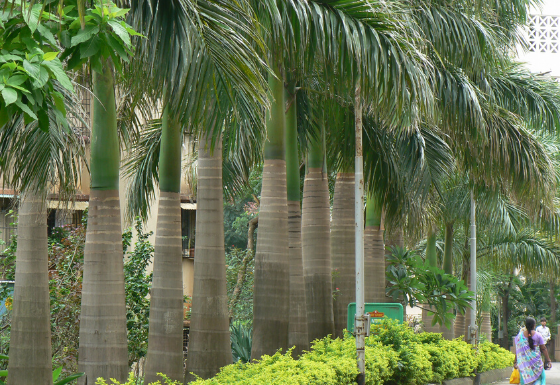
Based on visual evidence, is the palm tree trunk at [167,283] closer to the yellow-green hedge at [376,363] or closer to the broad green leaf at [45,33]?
the yellow-green hedge at [376,363]

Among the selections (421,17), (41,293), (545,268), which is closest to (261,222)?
(41,293)

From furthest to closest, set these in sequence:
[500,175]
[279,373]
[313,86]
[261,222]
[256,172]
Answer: [256,172] → [500,175] → [313,86] → [261,222] → [279,373]

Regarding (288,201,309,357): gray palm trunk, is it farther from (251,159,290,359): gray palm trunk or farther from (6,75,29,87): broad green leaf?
(6,75,29,87): broad green leaf

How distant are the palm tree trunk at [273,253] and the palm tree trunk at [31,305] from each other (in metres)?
3.55

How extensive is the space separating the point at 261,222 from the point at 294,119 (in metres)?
2.10

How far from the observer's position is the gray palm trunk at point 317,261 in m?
12.8

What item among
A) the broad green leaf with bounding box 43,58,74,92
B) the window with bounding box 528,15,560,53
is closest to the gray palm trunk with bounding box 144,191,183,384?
the broad green leaf with bounding box 43,58,74,92

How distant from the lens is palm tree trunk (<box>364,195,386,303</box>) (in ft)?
48.6

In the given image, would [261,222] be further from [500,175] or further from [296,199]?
[500,175]

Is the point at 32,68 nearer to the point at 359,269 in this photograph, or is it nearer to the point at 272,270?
the point at 272,270

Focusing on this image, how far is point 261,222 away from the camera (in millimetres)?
10922

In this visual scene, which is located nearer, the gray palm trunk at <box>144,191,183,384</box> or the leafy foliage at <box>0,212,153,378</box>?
the gray palm trunk at <box>144,191,183,384</box>

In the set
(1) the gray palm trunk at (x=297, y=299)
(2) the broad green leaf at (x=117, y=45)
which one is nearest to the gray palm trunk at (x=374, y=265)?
(1) the gray palm trunk at (x=297, y=299)

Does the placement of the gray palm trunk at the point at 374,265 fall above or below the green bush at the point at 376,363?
above
